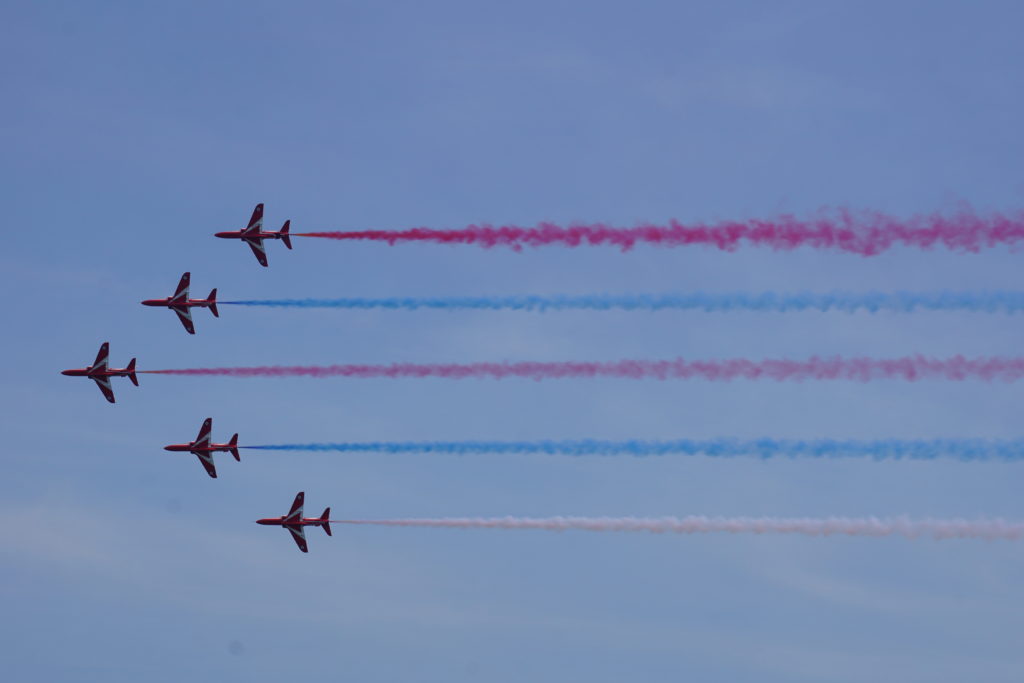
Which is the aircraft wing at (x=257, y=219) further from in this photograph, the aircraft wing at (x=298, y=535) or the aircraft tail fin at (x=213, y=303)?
the aircraft wing at (x=298, y=535)

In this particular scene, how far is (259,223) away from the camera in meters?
93.8

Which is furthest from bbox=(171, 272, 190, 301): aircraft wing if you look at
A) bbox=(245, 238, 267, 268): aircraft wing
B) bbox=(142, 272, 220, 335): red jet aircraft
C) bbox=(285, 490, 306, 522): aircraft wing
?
bbox=(285, 490, 306, 522): aircraft wing

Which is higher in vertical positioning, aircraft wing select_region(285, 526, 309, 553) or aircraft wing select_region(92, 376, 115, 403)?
aircraft wing select_region(92, 376, 115, 403)

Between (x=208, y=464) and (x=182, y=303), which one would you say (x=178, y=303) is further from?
(x=208, y=464)

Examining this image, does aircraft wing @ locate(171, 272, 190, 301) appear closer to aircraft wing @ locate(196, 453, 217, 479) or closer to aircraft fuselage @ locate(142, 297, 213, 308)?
aircraft fuselage @ locate(142, 297, 213, 308)

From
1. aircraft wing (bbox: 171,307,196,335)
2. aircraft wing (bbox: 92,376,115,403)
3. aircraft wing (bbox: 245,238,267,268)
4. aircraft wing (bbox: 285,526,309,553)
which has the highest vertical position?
aircraft wing (bbox: 245,238,267,268)

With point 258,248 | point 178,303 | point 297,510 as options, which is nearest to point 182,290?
point 178,303

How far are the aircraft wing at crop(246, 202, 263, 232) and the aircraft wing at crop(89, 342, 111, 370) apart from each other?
43.5ft

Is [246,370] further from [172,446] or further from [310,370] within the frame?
[172,446]

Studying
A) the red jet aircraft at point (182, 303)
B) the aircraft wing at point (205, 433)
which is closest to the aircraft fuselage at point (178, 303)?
the red jet aircraft at point (182, 303)

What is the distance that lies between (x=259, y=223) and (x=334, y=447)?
920 inches

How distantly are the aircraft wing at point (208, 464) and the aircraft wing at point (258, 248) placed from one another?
12.8m

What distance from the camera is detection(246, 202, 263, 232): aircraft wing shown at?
307ft

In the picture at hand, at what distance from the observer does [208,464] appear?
94938 mm
